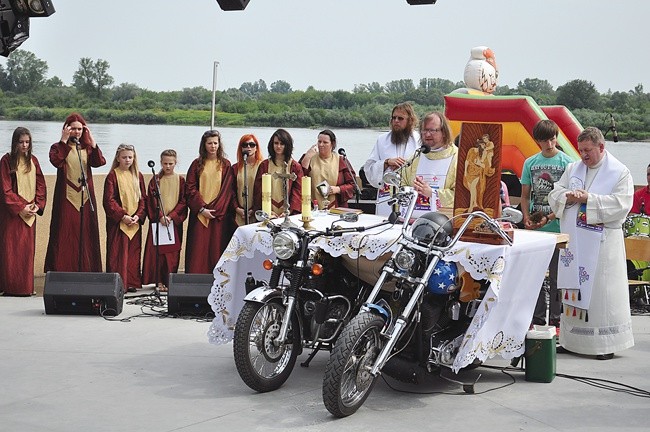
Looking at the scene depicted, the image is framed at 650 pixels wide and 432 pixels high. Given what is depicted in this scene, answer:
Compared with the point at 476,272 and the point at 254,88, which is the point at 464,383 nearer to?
the point at 476,272

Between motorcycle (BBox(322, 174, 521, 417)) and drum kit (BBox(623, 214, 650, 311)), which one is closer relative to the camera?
motorcycle (BBox(322, 174, 521, 417))

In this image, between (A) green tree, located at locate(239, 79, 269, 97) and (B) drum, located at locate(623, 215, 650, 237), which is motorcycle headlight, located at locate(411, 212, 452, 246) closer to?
(B) drum, located at locate(623, 215, 650, 237)

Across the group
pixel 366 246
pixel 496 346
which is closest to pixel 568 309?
pixel 496 346

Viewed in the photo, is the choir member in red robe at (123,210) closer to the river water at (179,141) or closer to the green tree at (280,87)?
the river water at (179,141)

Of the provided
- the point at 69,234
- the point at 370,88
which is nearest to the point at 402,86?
the point at 370,88

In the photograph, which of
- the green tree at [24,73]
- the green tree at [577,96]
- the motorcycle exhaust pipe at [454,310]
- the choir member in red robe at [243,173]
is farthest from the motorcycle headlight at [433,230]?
the green tree at [577,96]

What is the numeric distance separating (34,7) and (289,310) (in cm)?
383

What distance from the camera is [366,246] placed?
6184 millimetres

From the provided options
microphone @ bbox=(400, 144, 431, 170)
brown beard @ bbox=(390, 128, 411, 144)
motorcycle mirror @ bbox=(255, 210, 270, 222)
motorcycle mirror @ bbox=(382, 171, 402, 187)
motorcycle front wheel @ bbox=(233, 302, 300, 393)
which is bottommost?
motorcycle front wheel @ bbox=(233, 302, 300, 393)

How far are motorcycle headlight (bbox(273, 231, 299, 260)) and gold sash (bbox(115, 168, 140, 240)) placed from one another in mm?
4387

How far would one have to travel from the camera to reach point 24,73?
1192 cm

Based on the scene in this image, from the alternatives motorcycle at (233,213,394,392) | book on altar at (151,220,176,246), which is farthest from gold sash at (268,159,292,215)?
motorcycle at (233,213,394,392)

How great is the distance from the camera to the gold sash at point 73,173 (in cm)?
1010

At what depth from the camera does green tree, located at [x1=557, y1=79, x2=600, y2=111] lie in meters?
14.4
